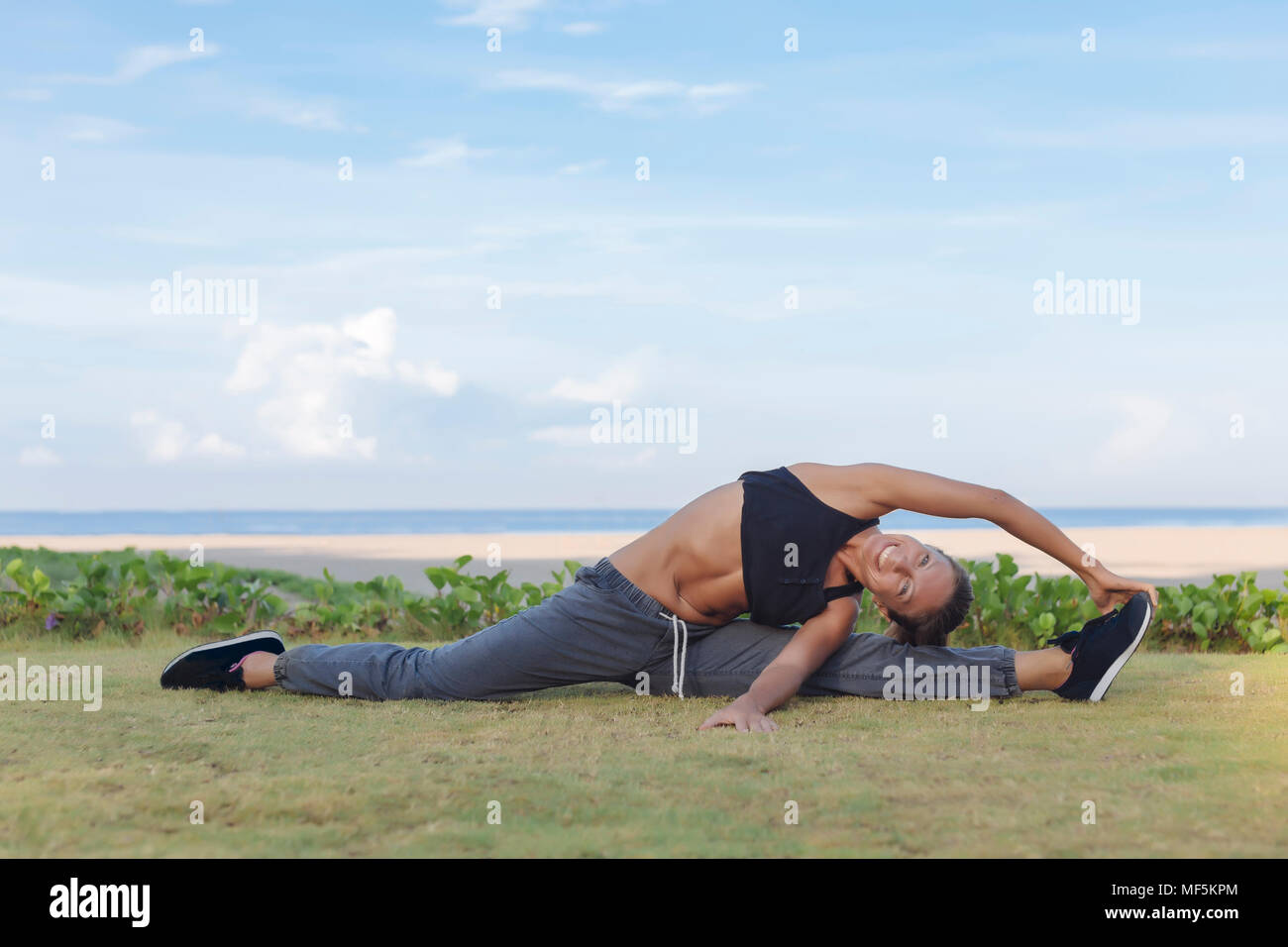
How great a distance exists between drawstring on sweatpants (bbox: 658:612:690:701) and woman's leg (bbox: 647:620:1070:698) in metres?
0.03

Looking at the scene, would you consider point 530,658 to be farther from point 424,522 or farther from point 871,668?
point 424,522

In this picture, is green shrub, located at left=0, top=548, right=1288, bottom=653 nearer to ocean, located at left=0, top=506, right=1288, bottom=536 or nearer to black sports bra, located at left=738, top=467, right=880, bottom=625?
black sports bra, located at left=738, top=467, right=880, bottom=625

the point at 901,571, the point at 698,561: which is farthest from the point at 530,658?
the point at 901,571

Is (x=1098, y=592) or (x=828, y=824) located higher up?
(x=1098, y=592)

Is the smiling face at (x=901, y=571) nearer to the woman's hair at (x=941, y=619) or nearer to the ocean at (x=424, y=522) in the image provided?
the woman's hair at (x=941, y=619)

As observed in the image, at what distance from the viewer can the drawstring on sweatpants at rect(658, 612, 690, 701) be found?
393 centimetres

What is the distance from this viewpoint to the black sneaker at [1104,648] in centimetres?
369
